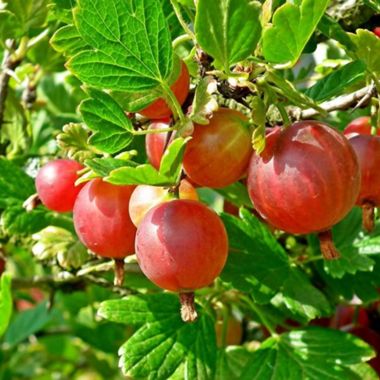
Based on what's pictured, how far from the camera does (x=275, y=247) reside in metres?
1.23

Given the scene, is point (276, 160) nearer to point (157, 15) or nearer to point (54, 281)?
point (157, 15)

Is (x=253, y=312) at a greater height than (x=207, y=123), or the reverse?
(x=207, y=123)

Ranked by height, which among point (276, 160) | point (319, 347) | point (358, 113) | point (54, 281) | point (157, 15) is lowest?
point (54, 281)

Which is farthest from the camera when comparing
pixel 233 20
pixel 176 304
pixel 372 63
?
pixel 176 304

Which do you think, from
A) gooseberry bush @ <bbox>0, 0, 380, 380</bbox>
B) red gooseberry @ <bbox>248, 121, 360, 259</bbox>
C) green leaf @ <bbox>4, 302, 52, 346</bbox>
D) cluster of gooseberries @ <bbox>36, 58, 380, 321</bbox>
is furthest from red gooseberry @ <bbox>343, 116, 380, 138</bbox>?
green leaf @ <bbox>4, 302, 52, 346</bbox>

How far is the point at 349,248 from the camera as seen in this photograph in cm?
126

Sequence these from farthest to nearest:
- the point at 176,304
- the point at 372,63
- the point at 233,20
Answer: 1. the point at 176,304
2. the point at 372,63
3. the point at 233,20

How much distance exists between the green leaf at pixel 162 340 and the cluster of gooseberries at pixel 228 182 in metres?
0.22

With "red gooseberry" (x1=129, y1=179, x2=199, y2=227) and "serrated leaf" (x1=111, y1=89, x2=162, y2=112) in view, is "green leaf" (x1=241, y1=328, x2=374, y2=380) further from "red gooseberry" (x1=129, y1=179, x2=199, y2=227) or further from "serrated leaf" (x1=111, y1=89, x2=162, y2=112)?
"serrated leaf" (x1=111, y1=89, x2=162, y2=112)

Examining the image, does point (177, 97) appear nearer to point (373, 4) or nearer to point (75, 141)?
point (75, 141)

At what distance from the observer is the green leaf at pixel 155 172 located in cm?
83

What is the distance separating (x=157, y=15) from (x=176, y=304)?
0.49m

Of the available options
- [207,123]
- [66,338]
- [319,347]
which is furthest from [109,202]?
[66,338]

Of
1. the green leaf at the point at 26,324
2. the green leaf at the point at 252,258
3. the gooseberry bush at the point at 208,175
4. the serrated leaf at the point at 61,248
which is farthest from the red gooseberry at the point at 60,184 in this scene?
the green leaf at the point at 26,324
